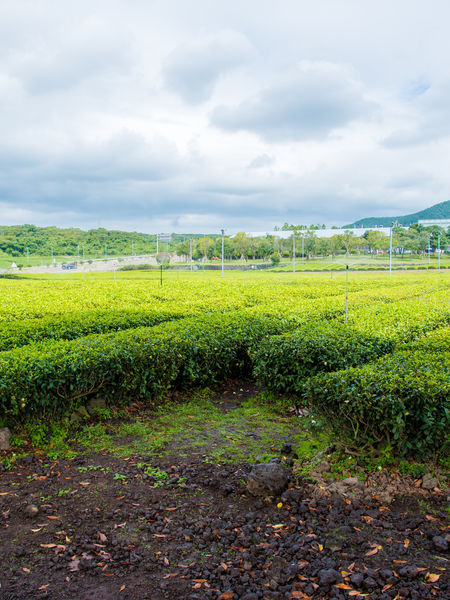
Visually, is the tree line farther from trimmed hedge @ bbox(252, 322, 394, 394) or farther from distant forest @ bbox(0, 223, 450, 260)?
trimmed hedge @ bbox(252, 322, 394, 394)

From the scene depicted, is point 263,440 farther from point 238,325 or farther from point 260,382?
point 238,325

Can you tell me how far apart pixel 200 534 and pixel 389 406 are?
6.00 feet

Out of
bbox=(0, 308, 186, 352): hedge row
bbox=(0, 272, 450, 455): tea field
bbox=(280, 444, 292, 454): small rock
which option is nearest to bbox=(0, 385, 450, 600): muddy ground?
bbox=(280, 444, 292, 454): small rock

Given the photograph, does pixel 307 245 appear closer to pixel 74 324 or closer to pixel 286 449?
pixel 74 324

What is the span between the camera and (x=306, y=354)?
5.83 metres

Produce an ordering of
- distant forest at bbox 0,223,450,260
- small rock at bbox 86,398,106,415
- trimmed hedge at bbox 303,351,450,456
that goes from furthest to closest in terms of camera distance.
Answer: distant forest at bbox 0,223,450,260 < small rock at bbox 86,398,106,415 < trimmed hedge at bbox 303,351,450,456

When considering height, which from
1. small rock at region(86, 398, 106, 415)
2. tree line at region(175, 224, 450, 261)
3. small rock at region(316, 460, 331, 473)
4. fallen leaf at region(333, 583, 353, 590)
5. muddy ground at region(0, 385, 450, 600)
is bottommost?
muddy ground at region(0, 385, 450, 600)

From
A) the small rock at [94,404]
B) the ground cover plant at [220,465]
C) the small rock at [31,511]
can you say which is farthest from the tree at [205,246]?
the small rock at [31,511]

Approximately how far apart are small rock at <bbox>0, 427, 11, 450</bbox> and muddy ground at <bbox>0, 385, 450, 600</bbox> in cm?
31

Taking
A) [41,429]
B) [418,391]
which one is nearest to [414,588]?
[418,391]

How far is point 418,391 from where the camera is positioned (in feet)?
12.1

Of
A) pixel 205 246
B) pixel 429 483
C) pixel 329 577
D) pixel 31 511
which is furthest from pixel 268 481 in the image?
pixel 205 246

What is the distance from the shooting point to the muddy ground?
8.16 feet

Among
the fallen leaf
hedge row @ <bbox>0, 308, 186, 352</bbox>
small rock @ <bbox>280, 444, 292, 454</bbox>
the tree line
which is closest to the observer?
the fallen leaf
